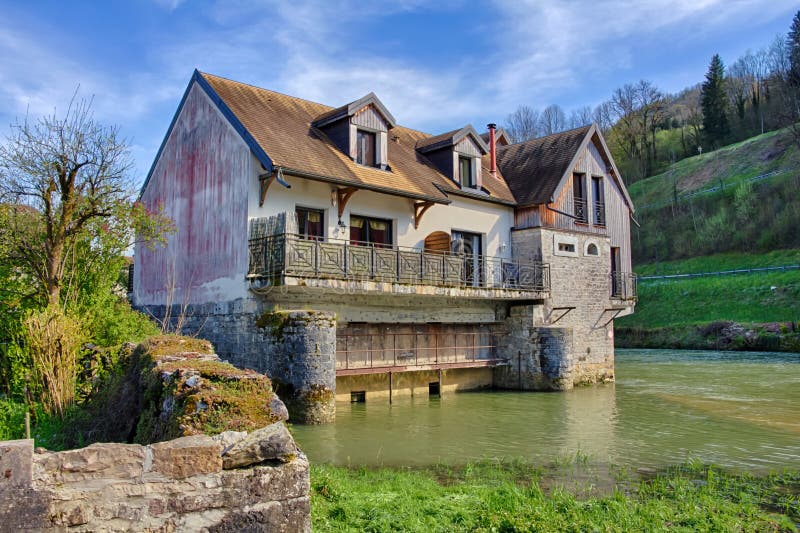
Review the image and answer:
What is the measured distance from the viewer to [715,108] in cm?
6944

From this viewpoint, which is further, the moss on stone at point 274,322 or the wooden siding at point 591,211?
the wooden siding at point 591,211

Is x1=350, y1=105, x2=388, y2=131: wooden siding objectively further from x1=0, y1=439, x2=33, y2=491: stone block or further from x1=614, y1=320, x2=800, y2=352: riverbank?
x1=614, y1=320, x2=800, y2=352: riverbank

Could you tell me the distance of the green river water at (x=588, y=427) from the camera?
11.0 meters

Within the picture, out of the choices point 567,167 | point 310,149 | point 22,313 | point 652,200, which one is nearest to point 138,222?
point 22,313

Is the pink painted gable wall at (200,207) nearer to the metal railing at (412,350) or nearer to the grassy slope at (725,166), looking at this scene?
the metal railing at (412,350)

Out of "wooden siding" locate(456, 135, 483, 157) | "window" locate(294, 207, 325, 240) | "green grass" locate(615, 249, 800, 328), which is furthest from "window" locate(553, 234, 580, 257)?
"green grass" locate(615, 249, 800, 328)

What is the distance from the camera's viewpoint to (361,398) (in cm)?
1795

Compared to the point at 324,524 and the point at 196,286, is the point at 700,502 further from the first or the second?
the point at 196,286

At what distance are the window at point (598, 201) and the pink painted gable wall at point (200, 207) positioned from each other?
1383 cm

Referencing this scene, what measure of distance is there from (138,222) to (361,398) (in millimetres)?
7871

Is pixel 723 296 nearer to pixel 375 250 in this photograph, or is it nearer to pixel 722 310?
pixel 722 310

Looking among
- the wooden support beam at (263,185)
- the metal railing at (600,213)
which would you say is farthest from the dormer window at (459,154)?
the wooden support beam at (263,185)

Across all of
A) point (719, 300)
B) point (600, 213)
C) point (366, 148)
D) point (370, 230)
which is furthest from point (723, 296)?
point (366, 148)

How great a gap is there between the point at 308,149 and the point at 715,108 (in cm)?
6612
